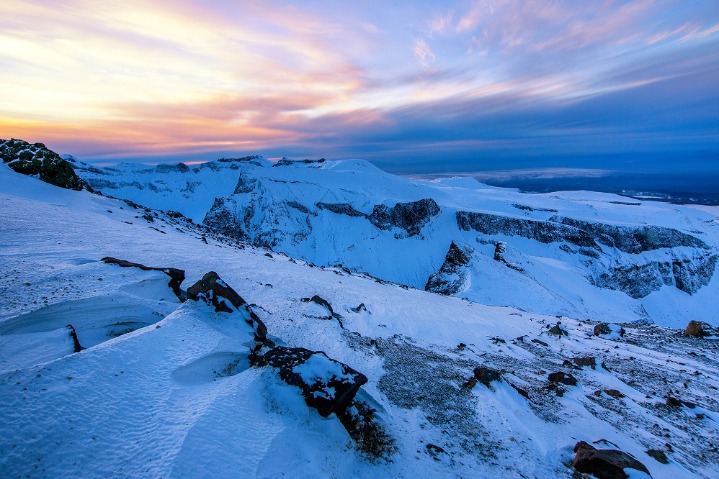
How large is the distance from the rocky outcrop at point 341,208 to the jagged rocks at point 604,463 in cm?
7183

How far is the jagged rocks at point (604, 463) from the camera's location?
4581 mm

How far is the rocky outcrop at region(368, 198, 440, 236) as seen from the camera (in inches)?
2844

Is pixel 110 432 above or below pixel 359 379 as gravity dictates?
above

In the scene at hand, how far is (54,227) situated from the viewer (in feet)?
36.0

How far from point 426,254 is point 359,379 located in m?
61.6

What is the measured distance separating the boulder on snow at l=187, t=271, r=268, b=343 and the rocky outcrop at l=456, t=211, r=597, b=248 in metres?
64.7

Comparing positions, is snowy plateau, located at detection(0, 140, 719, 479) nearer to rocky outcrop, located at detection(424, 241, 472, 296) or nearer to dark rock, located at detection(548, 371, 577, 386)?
dark rock, located at detection(548, 371, 577, 386)

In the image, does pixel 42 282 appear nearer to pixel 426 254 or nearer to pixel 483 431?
pixel 483 431

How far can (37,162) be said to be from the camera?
20734 millimetres

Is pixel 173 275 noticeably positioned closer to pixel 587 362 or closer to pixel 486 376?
pixel 486 376

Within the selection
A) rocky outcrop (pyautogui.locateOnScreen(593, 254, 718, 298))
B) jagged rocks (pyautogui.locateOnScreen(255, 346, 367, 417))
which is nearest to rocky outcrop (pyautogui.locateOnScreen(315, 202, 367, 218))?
rocky outcrop (pyautogui.locateOnScreen(593, 254, 718, 298))

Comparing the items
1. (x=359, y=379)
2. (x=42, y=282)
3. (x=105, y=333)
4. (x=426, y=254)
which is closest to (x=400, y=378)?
(x=359, y=379)

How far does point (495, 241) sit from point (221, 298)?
6279 cm

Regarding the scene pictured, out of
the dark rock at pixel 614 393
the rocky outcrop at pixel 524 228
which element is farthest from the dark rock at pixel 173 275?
the rocky outcrop at pixel 524 228
